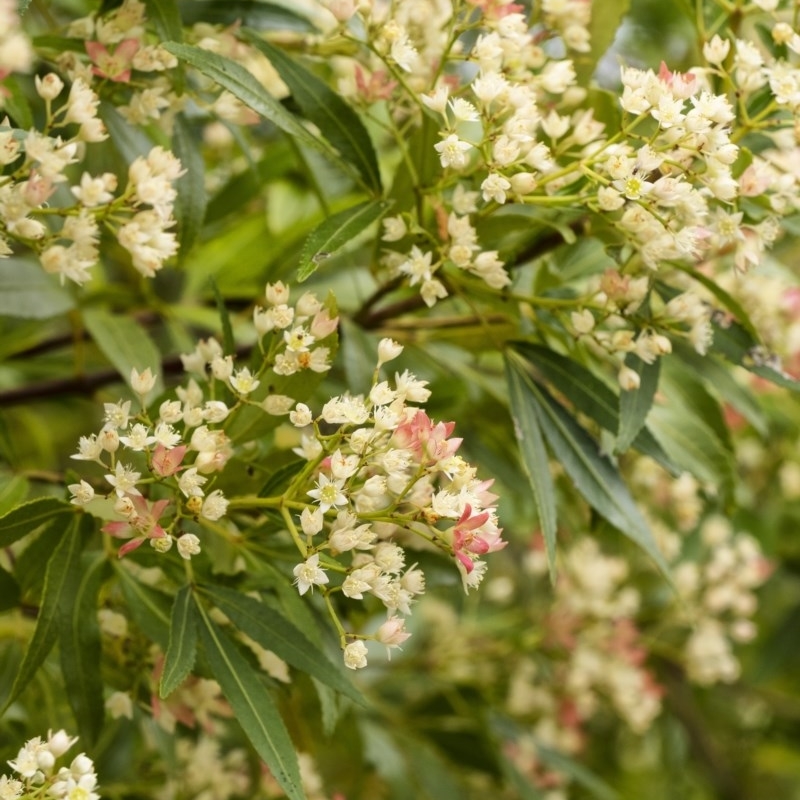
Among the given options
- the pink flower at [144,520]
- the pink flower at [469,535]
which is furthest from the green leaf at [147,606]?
the pink flower at [469,535]

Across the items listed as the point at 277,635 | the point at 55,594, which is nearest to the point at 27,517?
the point at 55,594

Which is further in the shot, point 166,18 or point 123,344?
point 123,344

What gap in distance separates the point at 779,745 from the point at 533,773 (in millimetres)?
669

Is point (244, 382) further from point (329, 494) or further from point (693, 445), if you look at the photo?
point (693, 445)

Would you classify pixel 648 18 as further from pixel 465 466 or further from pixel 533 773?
pixel 465 466

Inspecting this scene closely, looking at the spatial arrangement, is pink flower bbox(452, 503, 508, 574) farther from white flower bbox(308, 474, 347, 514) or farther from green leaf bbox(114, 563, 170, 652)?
green leaf bbox(114, 563, 170, 652)

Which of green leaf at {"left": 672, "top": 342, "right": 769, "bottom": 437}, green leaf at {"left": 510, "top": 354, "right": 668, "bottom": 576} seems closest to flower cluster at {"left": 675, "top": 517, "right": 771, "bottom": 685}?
green leaf at {"left": 672, "top": 342, "right": 769, "bottom": 437}

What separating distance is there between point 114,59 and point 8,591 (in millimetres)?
365

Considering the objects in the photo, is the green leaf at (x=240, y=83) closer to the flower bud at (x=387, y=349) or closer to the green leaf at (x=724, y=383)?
the flower bud at (x=387, y=349)

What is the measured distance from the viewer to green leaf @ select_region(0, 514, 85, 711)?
2.32 ft

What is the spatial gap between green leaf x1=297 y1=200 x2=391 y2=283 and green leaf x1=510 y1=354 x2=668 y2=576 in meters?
0.19

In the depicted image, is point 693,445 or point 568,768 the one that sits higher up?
point 693,445

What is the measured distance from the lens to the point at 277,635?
2.36 feet

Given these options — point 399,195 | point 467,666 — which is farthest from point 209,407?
point 467,666
